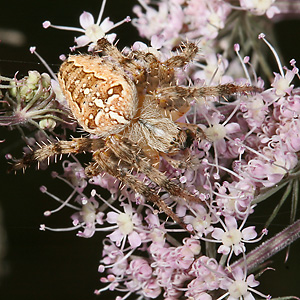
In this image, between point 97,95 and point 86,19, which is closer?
point 97,95

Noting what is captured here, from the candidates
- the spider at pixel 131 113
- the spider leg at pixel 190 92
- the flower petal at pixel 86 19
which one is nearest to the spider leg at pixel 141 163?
the spider at pixel 131 113

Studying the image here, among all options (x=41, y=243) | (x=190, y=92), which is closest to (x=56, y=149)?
(x=190, y=92)

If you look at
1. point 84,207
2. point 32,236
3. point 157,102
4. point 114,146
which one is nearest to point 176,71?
point 157,102

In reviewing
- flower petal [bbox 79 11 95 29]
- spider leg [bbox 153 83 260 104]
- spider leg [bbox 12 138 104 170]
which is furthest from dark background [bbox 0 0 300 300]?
spider leg [bbox 153 83 260 104]

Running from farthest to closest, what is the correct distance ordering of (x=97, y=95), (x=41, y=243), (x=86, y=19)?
1. (x=41, y=243)
2. (x=86, y=19)
3. (x=97, y=95)

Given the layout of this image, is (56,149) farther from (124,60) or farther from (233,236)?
(233,236)

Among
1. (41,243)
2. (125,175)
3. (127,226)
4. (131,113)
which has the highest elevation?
(131,113)
